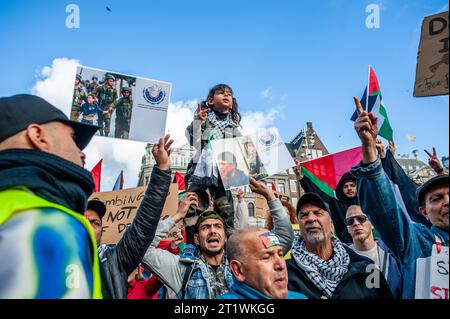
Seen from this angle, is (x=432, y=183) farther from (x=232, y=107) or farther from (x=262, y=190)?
(x=232, y=107)

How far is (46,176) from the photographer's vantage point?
1.76 meters

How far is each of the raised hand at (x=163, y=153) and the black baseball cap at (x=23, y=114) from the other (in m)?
1.00

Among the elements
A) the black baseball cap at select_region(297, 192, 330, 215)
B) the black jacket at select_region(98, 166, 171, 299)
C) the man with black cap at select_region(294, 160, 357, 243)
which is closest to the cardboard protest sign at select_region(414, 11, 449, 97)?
the black baseball cap at select_region(297, 192, 330, 215)

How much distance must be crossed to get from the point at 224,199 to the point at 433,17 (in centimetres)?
266

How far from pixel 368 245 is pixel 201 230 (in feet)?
5.30

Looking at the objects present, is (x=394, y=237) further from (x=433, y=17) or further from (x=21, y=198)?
(x=21, y=198)

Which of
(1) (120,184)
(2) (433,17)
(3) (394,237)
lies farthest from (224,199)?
(1) (120,184)

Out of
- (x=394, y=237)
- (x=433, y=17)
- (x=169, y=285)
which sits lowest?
(x=169, y=285)

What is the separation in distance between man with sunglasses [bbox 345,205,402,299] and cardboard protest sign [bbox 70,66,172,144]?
2093mm

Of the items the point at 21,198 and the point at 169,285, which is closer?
the point at 21,198

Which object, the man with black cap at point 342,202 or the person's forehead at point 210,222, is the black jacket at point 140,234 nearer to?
the person's forehead at point 210,222

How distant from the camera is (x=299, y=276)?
11.3 ft

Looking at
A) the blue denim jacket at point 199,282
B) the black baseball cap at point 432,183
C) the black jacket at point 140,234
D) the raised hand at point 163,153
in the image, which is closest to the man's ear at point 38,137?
the black jacket at point 140,234

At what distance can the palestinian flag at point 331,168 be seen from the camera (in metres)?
5.07
